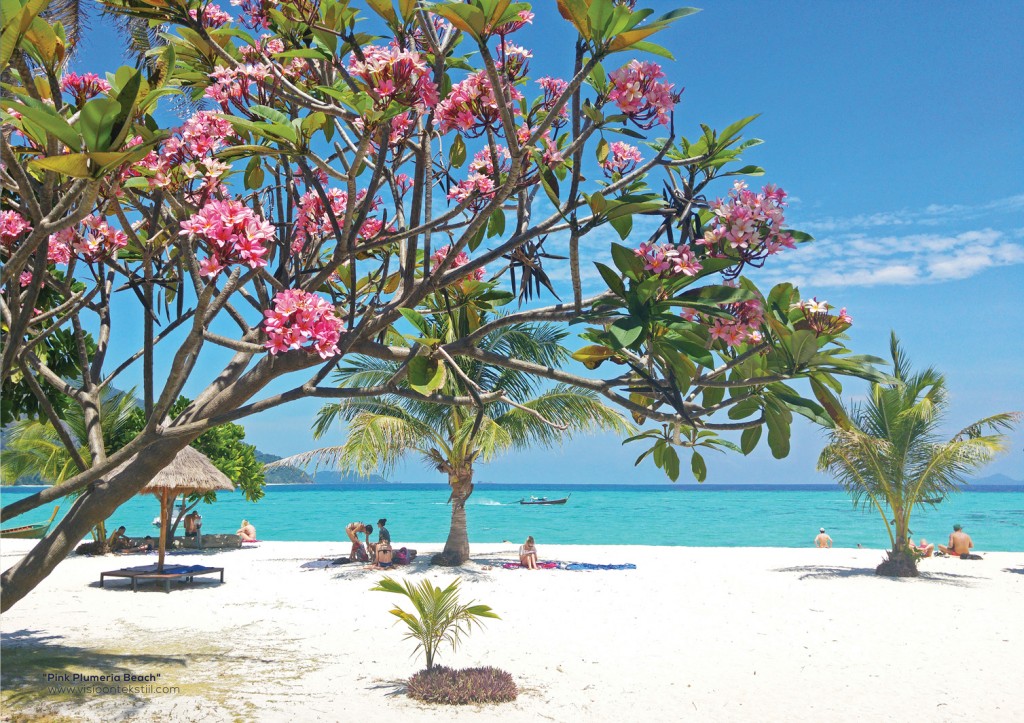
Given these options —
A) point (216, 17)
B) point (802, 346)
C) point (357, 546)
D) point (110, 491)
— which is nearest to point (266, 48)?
point (216, 17)

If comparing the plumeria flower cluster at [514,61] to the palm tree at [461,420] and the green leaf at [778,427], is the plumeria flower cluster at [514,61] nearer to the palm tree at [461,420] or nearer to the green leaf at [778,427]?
the green leaf at [778,427]

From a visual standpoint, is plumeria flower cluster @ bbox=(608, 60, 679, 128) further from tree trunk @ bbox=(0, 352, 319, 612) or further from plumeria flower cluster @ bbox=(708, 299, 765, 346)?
tree trunk @ bbox=(0, 352, 319, 612)

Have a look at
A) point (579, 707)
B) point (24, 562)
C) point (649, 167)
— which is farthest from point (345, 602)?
point (649, 167)

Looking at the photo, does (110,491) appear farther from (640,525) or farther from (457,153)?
(640,525)

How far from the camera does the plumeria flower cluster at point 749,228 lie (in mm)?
2609

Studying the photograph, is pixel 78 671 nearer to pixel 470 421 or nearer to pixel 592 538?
pixel 470 421

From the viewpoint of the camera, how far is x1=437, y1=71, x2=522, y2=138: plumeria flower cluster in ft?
8.82

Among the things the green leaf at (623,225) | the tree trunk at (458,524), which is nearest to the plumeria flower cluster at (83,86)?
the green leaf at (623,225)

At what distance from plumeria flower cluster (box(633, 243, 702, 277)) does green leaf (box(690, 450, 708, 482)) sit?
1.40 metres

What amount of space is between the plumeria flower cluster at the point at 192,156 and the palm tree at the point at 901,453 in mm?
12524

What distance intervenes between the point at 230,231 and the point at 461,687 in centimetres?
490

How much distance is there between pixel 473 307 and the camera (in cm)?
361

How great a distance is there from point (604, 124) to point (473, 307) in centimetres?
126

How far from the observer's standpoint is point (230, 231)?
240cm
